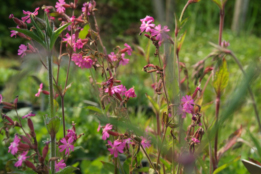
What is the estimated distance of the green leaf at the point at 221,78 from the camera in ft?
2.55

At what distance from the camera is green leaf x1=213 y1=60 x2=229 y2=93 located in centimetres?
78

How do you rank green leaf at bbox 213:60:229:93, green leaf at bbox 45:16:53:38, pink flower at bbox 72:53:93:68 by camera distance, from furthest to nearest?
green leaf at bbox 213:60:229:93 → pink flower at bbox 72:53:93:68 → green leaf at bbox 45:16:53:38

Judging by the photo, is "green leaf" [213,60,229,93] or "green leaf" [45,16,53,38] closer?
"green leaf" [45,16,53,38]

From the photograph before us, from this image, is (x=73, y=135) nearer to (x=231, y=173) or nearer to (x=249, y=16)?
(x=231, y=173)

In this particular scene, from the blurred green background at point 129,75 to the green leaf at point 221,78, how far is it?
1.5 inches

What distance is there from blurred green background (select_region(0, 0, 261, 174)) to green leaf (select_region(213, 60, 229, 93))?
1.5 inches

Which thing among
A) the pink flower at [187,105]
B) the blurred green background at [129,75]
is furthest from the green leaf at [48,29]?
the pink flower at [187,105]

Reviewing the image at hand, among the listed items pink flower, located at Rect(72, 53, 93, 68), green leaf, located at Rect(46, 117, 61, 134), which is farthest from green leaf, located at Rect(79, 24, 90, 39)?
green leaf, located at Rect(46, 117, 61, 134)

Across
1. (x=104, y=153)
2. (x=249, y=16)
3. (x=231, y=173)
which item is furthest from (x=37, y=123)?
(x=249, y=16)

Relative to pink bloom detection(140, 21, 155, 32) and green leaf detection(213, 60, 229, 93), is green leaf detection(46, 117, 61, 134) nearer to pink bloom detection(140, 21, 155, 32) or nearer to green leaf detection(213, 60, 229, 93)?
pink bloom detection(140, 21, 155, 32)

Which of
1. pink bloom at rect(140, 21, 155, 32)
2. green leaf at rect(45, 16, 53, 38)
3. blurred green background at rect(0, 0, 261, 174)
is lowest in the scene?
blurred green background at rect(0, 0, 261, 174)

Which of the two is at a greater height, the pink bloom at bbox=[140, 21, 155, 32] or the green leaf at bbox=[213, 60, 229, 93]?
the pink bloom at bbox=[140, 21, 155, 32]

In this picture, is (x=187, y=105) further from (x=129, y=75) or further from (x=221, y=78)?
(x=129, y=75)

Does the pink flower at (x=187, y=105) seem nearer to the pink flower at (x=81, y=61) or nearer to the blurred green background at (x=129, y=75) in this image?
the blurred green background at (x=129, y=75)
